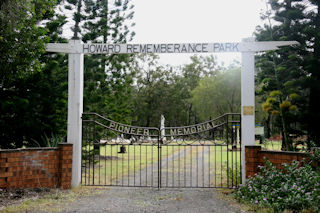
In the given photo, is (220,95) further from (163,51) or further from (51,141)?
(163,51)

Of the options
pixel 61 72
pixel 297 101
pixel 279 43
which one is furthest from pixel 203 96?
pixel 279 43

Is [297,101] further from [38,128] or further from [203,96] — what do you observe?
[203,96]

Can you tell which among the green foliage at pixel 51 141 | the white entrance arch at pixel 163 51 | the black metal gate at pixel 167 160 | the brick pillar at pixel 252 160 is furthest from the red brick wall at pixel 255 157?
the green foliage at pixel 51 141

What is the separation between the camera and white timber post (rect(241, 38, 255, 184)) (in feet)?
20.2

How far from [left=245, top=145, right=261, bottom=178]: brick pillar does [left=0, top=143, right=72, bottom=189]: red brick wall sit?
3.51m

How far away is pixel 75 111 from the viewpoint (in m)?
6.49

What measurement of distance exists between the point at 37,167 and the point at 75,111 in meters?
1.31

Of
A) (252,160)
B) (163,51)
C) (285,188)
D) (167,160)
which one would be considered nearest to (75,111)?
(163,51)

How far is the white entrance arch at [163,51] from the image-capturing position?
6164 millimetres

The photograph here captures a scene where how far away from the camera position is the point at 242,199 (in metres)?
5.36

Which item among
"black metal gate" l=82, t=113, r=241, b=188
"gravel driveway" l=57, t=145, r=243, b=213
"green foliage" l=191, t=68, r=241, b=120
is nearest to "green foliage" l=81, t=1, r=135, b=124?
"black metal gate" l=82, t=113, r=241, b=188

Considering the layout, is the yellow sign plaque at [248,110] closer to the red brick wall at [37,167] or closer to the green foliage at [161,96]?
the red brick wall at [37,167]

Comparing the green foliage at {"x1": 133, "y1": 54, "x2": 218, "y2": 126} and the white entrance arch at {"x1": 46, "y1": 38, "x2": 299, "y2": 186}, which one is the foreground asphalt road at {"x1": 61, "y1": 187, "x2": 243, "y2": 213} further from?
the green foliage at {"x1": 133, "y1": 54, "x2": 218, "y2": 126}

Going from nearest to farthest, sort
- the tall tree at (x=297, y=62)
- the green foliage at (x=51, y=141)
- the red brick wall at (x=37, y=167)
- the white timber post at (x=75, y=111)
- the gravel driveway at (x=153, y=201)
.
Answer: the gravel driveway at (x=153, y=201)
the red brick wall at (x=37, y=167)
the white timber post at (x=75, y=111)
the green foliage at (x=51, y=141)
the tall tree at (x=297, y=62)
